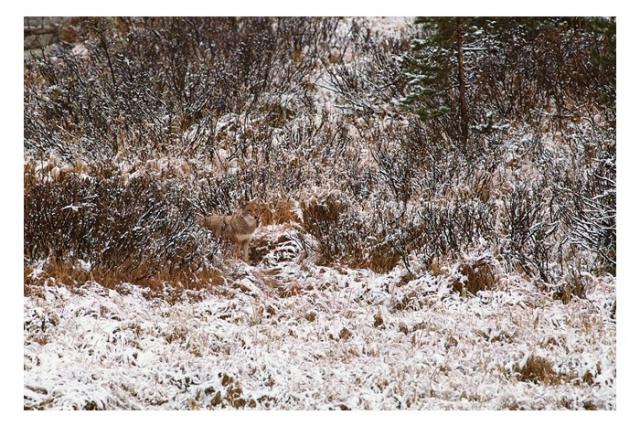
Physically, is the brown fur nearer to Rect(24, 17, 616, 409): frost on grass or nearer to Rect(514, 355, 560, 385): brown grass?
Rect(24, 17, 616, 409): frost on grass

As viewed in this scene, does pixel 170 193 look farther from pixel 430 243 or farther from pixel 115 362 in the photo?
pixel 430 243

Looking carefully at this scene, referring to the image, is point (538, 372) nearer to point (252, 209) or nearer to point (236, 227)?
point (236, 227)

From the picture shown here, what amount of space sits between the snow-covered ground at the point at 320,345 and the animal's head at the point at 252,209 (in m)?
0.67

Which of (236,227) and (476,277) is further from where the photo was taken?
(236,227)

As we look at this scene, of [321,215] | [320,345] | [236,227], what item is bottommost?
[320,345]

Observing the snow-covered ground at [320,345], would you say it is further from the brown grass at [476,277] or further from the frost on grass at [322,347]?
the brown grass at [476,277]

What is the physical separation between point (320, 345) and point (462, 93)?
3443 mm

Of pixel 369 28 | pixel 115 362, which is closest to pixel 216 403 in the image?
pixel 115 362

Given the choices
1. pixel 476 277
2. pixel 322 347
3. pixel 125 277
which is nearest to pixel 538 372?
pixel 476 277

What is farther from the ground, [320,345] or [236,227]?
[236,227]

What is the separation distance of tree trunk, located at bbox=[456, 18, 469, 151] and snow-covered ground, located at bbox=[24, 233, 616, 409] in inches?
77.3

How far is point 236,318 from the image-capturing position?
231 inches

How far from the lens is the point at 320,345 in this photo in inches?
219

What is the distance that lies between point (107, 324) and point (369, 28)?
5.15 metres
